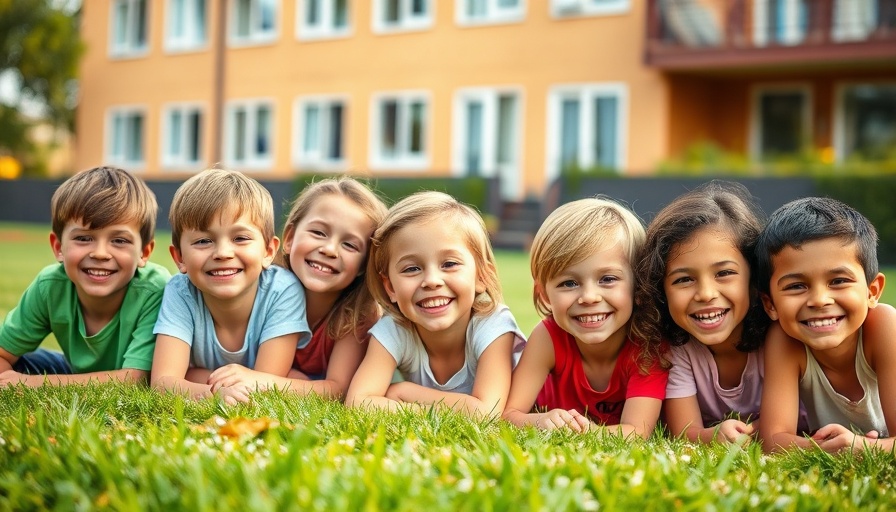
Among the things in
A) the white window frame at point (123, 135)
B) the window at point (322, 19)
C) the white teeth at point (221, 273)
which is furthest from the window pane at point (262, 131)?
the white teeth at point (221, 273)

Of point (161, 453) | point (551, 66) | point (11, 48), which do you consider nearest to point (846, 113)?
point (551, 66)

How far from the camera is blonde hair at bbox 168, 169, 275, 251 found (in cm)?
397

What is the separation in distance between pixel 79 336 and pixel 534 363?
2.06 meters

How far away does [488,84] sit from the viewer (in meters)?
21.9

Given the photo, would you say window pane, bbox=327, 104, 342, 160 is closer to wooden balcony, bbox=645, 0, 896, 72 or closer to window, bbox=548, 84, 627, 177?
window, bbox=548, 84, 627, 177

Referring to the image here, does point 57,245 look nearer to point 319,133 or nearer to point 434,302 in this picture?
point 434,302

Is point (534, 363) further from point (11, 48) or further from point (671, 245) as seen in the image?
point (11, 48)

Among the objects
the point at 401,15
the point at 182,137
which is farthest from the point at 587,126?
the point at 182,137

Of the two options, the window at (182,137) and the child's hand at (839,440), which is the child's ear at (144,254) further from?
the window at (182,137)

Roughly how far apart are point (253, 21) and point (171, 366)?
23.4 meters

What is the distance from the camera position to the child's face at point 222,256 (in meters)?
3.95

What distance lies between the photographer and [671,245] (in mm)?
3602

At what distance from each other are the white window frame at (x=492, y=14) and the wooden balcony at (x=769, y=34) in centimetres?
331

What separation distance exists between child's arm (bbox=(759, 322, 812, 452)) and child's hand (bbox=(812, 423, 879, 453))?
105 mm
